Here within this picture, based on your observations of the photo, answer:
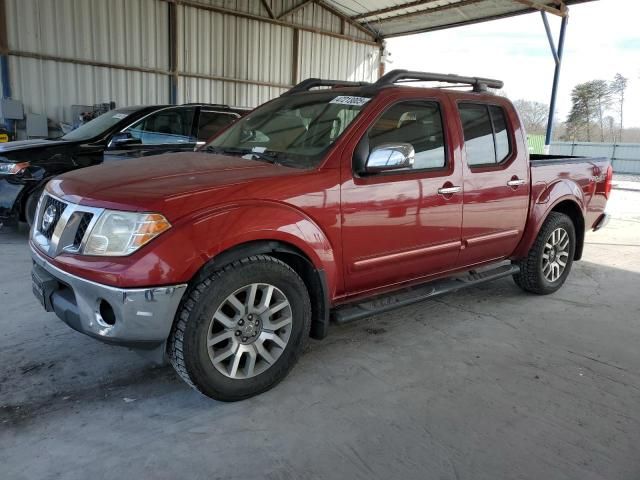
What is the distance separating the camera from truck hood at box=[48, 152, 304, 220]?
251 cm

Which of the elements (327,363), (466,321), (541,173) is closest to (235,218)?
(327,363)

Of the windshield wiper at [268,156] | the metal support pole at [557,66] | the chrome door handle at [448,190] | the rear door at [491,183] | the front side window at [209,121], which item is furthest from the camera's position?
the metal support pole at [557,66]

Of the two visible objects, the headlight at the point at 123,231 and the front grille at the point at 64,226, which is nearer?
the headlight at the point at 123,231

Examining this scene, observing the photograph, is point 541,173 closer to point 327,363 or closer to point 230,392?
point 327,363

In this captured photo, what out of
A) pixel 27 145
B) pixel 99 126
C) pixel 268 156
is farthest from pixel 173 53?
pixel 268 156

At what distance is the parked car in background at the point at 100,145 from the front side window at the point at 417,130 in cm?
315

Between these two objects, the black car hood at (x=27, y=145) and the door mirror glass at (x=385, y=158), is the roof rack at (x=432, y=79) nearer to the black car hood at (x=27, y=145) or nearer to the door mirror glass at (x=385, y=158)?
the door mirror glass at (x=385, y=158)

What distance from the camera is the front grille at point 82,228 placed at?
2.58 meters

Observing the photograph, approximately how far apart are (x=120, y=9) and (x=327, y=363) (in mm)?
13098

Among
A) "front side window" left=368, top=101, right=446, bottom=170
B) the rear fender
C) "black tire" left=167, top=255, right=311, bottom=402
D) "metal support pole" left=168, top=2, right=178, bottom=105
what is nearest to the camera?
"black tire" left=167, top=255, right=311, bottom=402

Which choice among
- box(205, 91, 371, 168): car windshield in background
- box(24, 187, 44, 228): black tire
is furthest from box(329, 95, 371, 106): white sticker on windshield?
box(24, 187, 44, 228): black tire

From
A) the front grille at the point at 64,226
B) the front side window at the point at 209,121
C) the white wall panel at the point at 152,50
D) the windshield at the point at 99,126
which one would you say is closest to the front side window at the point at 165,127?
the front side window at the point at 209,121

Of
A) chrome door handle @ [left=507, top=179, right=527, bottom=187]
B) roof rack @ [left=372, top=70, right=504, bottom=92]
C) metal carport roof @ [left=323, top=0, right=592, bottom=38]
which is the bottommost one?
chrome door handle @ [left=507, top=179, right=527, bottom=187]

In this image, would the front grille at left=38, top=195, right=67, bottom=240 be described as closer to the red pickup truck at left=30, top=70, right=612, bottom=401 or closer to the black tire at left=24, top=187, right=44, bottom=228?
the red pickup truck at left=30, top=70, right=612, bottom=401
